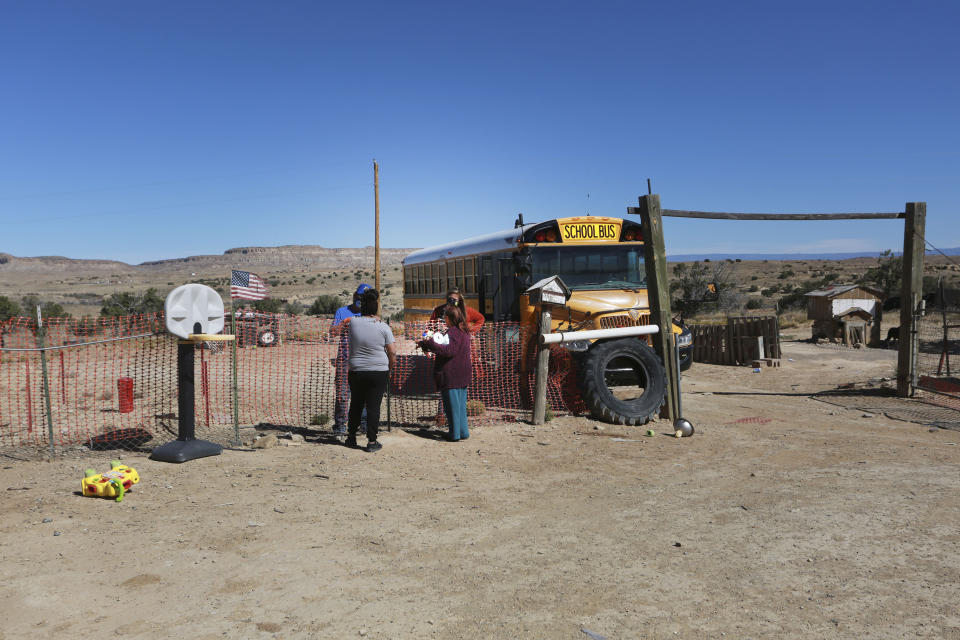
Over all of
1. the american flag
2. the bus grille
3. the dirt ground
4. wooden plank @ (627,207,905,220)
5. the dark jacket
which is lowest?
the dirt ground

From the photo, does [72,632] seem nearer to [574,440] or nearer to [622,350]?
[574,440]

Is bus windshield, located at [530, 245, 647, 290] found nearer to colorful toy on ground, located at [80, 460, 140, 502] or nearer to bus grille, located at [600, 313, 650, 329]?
bus grille, located at [600, 313, 650, 329]

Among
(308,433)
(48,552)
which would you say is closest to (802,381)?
(308,433)

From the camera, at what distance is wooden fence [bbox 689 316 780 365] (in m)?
18.2

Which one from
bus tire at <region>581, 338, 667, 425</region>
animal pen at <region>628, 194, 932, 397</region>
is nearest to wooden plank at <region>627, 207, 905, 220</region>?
animal pen at <region>628, 194, 932, 397</region>

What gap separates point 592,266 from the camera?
37.8ft

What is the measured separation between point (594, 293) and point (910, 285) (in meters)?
6.03

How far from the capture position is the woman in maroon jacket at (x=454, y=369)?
8.73m

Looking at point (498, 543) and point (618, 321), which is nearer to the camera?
point (498, 543)

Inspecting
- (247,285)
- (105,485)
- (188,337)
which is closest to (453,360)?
(188,337)

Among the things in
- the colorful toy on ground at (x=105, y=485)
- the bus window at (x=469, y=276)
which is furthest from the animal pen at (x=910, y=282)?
the colorful toy on ground at (x=105, y=485)

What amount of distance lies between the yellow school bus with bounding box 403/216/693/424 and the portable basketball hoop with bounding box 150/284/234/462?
182 inches

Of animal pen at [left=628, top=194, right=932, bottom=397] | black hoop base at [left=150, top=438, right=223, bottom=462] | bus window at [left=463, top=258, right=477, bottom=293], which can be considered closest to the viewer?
black hoop base at [left=150, top=438, right=223, bottom=462]

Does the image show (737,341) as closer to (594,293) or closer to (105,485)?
(594,293)
